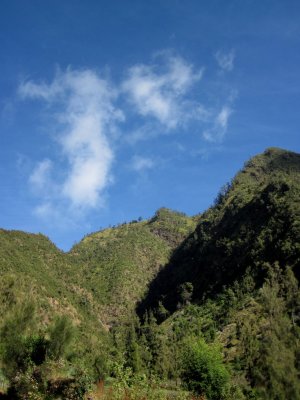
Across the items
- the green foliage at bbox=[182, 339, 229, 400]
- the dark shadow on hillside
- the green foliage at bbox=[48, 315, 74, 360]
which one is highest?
the dark shadow on hillside

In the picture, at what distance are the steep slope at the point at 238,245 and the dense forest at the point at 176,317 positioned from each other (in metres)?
0.45

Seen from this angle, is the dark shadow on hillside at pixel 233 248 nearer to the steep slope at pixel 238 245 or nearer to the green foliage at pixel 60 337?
the steep slope at pixel 238 245

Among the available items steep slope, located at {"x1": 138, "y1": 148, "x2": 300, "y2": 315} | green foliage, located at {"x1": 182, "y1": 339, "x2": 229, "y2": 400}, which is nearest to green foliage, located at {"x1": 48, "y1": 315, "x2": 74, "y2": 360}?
green foliage, located at {"x1": 182, "y1": 339, "x2": 229, "y2": 400}

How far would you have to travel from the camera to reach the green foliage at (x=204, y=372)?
177 feet

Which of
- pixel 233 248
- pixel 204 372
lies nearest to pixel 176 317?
pixel 233 248

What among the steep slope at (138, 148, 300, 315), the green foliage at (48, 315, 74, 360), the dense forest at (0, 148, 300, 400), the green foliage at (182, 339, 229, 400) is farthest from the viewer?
the steep slope at (138, 148, 300, 315)

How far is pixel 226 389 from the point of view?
168ft

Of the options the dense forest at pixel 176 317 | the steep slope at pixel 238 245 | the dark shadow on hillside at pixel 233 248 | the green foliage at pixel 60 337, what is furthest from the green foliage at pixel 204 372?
the dark shadow on hillside at pixel 233 248

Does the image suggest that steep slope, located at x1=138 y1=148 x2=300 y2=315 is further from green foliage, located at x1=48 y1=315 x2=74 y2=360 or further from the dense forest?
green foliage, located at x1=48 y1=315 x2=74 y2=360

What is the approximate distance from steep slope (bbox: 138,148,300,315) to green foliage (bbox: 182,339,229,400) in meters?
47.6

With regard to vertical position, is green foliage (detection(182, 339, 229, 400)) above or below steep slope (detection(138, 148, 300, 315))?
below

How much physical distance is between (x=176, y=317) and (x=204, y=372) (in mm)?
75313

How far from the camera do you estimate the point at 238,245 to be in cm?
13725

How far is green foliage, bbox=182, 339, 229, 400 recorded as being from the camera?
177ft
